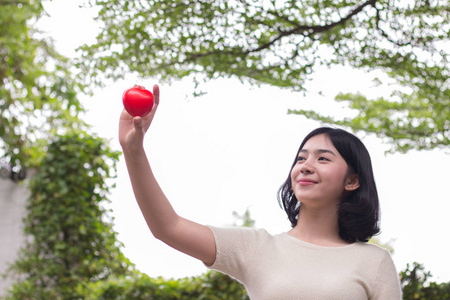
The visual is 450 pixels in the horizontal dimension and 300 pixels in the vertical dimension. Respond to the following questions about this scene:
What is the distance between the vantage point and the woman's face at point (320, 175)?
63.5 inches

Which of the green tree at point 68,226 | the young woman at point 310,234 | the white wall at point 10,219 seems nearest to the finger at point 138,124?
the young woman at point 310,234

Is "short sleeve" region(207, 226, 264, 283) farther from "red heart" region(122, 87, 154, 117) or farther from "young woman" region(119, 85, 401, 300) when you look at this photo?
"red heart" region(122, 87, 154, 117)

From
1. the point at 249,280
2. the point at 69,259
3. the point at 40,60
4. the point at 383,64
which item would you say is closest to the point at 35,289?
the point at 69,259

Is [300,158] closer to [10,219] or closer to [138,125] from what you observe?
[138,125]

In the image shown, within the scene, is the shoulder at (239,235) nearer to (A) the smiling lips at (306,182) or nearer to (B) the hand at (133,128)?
(A) the smiling lips at (306,182)

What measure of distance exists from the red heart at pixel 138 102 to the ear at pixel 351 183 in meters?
0.68

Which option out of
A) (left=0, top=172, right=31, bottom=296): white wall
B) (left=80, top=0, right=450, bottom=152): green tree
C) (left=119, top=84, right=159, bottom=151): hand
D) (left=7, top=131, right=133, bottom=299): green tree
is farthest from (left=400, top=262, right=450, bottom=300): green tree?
(left=0, top=172, right=31, bottom=296): white wall

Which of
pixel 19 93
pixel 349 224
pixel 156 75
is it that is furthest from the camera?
pixel 19 93

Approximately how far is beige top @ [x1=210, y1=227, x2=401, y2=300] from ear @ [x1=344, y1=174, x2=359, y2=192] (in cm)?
19

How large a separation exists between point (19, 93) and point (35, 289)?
2.05m

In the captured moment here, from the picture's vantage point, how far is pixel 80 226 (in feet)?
15.9

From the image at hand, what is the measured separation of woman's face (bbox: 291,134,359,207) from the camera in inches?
63.5

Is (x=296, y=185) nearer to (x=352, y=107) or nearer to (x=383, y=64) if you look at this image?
(x=383, y=64)

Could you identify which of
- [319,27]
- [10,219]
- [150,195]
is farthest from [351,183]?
[10,219]
